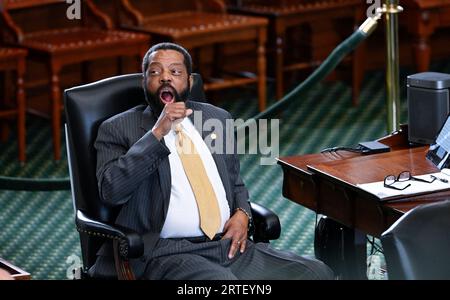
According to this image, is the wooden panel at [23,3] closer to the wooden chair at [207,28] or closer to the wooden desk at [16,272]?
the wooden chair at [207,28]

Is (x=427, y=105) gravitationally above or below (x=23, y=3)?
below

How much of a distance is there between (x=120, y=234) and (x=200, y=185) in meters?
0.39

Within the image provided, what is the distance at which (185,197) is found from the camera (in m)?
4.28

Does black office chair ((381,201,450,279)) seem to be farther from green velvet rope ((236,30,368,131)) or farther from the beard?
green velvet rope ((236,30,368,131))

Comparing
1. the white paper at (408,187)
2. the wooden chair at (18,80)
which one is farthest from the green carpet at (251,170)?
the white paper at (408,187)

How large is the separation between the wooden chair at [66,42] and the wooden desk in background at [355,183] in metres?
2.75

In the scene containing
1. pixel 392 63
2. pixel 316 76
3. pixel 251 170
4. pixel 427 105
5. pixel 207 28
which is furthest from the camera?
pixel 207 28

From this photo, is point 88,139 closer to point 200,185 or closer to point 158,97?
point 158,97

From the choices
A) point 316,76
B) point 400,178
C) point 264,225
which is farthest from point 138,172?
point 316,76

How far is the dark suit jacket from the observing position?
4172 millimetres

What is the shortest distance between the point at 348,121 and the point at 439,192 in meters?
3.86

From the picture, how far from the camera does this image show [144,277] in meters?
4.15

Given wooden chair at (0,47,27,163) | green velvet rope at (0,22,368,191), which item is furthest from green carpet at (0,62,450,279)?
green velvet rope at (0,22,368,191)

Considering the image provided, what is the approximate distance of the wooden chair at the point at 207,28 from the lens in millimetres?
7504
